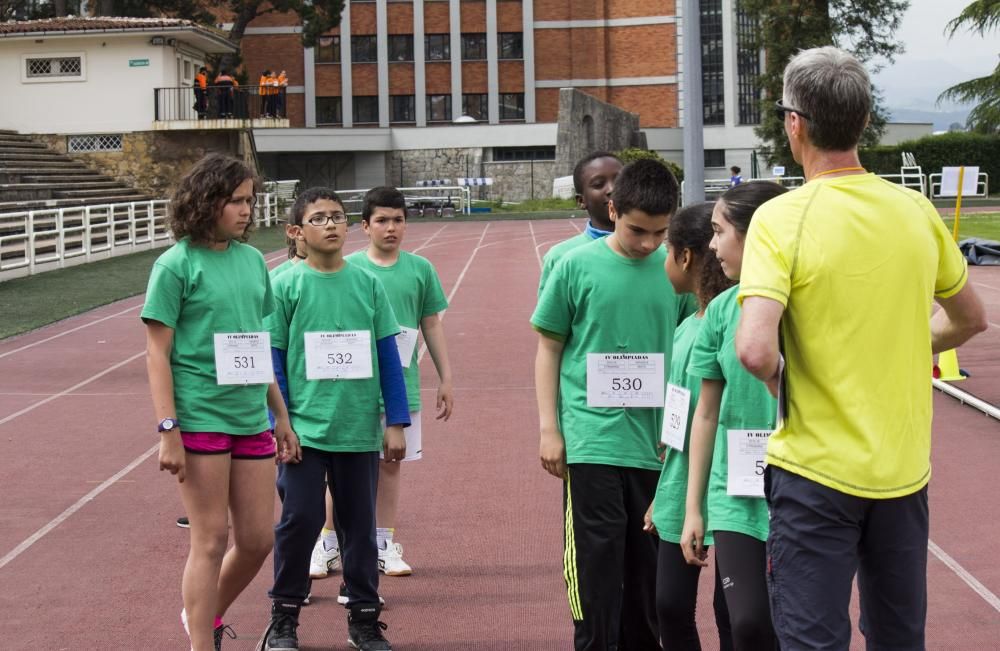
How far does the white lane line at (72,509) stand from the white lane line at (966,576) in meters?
4.37

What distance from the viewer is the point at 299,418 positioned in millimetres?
5480

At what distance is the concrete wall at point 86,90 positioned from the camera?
135ft

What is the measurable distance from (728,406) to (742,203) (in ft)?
1.81

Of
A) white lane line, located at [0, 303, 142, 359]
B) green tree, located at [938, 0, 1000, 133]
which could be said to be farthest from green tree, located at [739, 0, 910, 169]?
white lane line, located at [0, 303, 142, 359]

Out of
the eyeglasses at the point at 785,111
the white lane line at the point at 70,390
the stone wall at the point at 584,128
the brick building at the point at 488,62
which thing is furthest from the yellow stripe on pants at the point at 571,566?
the brick building at the point at 488,62

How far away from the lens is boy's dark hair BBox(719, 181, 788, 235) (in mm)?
3693

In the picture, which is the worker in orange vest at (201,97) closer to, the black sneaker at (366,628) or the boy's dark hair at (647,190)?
the black sneaker at (366,628)

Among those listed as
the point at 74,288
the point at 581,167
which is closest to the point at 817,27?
the point at 74,288

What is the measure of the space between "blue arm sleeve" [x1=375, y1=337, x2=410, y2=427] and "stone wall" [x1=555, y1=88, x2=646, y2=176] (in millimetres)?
46690

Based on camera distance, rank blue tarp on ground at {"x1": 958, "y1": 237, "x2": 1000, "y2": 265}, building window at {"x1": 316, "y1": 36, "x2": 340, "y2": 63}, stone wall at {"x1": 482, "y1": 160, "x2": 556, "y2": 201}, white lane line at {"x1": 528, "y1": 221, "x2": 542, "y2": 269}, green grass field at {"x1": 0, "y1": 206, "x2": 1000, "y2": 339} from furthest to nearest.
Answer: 1. building window at {"x1": 316, "y1": 36, "x2": 340, "y2": 63}
2. stone wall at {"x1": 482, "y1": 160, "x2": 556, "y2": 201}
3. white lane line at {"x1": 528, "y1": 221, "x2": 542, "y2": 269}
4. blue tarp on ground at {"x1": 958, "y1": 237, "x2": 1000, "y2": 265}
5. green grass field at {"x1": 0, "y1": 206, "x2": 1000, "y2": 339}

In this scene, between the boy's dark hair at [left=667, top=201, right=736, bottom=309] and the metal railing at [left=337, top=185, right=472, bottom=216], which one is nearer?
the boy's dark hair at [left=667, top=201, right=736, bottom=309]

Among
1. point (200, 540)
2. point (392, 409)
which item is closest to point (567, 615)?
point (392, 409)

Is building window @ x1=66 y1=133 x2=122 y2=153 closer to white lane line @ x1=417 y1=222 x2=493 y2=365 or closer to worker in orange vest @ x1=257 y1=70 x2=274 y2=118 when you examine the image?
worker in orange vest @ x1=257 y1=70 x2=274 y2=118

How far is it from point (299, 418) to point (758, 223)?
9.11ft
